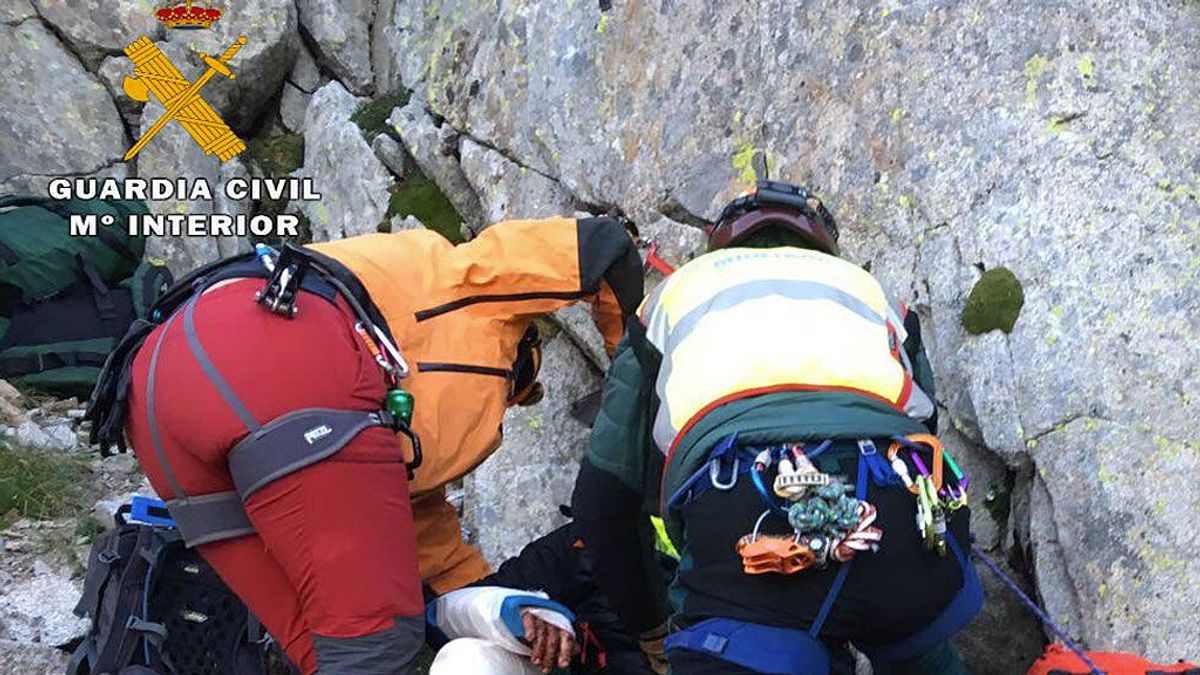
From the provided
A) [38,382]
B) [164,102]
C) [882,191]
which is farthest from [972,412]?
[164,102]

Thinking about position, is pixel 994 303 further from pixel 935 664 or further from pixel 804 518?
pixel 804 518

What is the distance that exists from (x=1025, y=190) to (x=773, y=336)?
2.47 metres

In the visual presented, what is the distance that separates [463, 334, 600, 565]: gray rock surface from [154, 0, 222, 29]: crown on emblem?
23.1 feet

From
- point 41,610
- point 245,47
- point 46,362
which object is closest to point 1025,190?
point 41,610

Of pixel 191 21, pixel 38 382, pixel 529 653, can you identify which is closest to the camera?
pixel 529 653

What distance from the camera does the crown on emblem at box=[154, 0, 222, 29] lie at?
39.6ft

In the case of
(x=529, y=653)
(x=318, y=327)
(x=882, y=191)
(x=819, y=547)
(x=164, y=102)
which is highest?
(x=164, y=102)

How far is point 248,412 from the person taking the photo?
414 centimetres

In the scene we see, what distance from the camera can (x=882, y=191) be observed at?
5902mm

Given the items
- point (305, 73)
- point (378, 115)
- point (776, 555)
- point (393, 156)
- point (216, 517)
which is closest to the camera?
point (776, 555)

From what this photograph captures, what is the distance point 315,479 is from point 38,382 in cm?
748

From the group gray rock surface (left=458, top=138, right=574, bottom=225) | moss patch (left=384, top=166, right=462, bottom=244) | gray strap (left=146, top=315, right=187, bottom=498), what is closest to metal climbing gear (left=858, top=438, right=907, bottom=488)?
gray strap (left=146, top=315, right=187, bottom=498)

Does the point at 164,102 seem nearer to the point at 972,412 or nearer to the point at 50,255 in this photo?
the point at 50,255

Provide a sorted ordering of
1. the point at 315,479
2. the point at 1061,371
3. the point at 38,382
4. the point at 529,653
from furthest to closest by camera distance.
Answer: the point at 38,382 → the point at 1061,371 → the point at 529,653 → the point at 315,479
